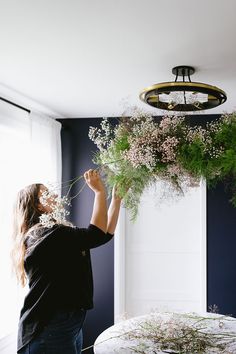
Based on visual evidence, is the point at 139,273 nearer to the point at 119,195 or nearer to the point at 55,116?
the point at 55,116

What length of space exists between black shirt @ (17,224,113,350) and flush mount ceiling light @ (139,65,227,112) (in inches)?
31.1

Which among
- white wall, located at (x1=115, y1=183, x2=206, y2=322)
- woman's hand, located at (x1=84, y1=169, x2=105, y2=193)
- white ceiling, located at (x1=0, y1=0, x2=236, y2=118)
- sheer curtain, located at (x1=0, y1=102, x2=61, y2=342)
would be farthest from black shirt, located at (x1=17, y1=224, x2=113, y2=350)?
white wall, located at (x1=115, y1=183, x2=206, y2=322)

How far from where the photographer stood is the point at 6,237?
11.2 ft

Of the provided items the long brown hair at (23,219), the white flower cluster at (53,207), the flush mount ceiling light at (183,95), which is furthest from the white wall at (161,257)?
the white flower cluster at (53,207)

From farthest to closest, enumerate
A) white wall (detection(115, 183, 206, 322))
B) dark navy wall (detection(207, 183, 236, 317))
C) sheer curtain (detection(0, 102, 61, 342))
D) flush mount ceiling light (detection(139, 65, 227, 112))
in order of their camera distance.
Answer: white wall (detection(115, 183, 206, 322)) < dark navy wall (detection(207, 183, 236, 317)) < sheer curtain (detection(0, 102, 61, 342)) < flush mount ceiling light (detection(139, 65, 227, 112))

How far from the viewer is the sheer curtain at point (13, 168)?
335 centimetres

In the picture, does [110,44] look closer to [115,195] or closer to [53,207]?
[115,195]

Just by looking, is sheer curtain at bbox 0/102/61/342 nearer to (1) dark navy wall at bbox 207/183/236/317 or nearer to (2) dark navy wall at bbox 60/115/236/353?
(2) dark navy wall at bbox 60/115/236/353

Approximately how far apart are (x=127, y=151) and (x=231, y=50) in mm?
863

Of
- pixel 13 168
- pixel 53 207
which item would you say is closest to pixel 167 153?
pixel 53 207

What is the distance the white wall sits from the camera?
4.14 m

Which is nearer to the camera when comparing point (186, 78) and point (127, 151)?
point (127, 151)

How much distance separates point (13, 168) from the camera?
3.50m

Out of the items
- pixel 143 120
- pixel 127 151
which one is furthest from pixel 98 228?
pixel 143 120
